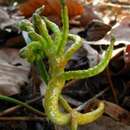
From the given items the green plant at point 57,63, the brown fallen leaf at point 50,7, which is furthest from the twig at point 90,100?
the brown fallen leaf at point 50,7

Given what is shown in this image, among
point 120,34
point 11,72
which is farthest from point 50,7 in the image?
point 11,72

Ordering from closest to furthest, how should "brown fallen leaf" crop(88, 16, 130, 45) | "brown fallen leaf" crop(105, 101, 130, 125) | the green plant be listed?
the green plant, "brown fallen leaf" crop(105, 101, 130, 125), "brown fallen leaf" crop(88, 16, 130, 45)

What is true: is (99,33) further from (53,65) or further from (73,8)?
(53,65)

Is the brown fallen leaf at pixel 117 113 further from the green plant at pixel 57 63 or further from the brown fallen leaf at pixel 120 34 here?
the brown fallen leaf at pixel 120 34

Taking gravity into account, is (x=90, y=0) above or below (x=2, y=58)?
below

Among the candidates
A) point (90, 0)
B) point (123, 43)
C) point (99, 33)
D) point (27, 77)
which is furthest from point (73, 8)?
point (90, 0)

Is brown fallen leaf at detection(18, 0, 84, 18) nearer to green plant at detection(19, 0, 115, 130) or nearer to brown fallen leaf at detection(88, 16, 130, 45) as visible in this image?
brown fallen leaf at detection(88, 16, 130, 45)

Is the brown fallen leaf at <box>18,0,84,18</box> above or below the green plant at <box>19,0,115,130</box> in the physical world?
below

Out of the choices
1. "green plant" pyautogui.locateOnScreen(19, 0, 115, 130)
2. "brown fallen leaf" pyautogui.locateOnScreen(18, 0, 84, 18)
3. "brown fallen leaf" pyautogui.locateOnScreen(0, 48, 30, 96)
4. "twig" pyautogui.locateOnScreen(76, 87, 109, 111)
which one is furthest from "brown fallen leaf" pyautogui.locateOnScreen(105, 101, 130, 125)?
"brown fallen leaf" pyautogui.locateOnScreen(18, 0, 84, 18)

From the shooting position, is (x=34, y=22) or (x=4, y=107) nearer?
(x=34, y=22)
